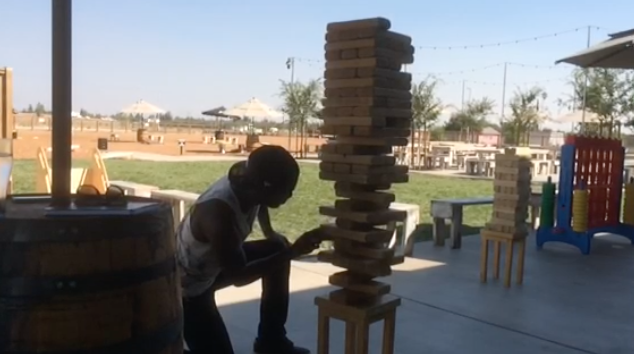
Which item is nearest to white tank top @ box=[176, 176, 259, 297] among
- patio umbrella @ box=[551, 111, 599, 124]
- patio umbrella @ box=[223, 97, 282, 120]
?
patio umbrella @ box=[551, 111, 599, 124]

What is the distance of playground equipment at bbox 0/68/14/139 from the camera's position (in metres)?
6.10

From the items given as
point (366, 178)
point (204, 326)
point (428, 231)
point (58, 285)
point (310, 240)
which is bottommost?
point (428, 231)

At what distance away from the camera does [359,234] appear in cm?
293

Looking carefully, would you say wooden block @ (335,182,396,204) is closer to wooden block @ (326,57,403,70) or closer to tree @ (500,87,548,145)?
wooden block @ (326,57,403,70)

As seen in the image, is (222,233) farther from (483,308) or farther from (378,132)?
(483,308)

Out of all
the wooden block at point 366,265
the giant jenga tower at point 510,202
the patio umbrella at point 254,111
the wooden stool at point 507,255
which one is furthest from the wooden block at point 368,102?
the patio umbrella at point 254,111

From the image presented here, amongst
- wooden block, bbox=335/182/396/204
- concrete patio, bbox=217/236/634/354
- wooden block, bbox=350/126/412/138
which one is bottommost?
concrete patio, bbox=217/236/634/354

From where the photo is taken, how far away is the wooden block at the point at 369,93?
288 centimetres

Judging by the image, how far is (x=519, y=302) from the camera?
481cm

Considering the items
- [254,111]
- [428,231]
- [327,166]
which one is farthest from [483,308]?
[254,111]

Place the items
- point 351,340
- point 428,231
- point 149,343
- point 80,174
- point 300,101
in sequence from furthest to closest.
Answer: point 300,101 < point 428,231 < point 80,174 < point 351,340 < point 149,343

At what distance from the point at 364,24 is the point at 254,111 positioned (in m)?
28.0

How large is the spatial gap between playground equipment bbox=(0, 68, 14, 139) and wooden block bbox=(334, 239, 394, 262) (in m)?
4.18

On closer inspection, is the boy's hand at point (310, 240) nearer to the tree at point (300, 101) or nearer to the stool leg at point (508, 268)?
the stool leg at point (508, 268)
